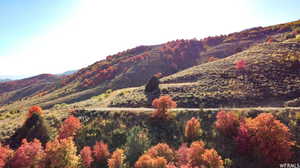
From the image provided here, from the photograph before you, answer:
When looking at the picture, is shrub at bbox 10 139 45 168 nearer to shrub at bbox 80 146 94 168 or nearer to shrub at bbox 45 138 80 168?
shrub at bbox 45 138 80 168

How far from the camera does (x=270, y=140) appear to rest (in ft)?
79.7

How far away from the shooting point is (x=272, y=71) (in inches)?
1944

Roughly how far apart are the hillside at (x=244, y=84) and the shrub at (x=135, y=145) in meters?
15.1

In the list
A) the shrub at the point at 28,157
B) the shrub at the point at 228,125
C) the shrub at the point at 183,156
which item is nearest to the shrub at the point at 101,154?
the shrub at the point at 28,157

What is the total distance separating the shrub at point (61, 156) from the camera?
85.6ft

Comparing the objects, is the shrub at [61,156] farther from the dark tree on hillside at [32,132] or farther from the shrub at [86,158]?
the dark tree on hillside at [32,132]

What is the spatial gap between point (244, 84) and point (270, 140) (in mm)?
24314

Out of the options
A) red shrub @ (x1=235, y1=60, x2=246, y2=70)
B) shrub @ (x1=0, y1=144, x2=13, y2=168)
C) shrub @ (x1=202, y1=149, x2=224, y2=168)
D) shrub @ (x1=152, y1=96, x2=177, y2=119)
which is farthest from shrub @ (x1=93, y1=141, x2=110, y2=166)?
red shrub @ (x1=235, y1=60, x2=246, y2=70)

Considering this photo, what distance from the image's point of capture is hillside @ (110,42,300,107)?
130 feet

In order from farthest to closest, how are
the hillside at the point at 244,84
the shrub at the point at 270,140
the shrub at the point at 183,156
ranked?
1. the hillside at the point at 244,84
2. the shrub at the point at 183,156
3. the shrub at the point at 270,140

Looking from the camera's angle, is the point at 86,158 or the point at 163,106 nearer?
the point at 86,158

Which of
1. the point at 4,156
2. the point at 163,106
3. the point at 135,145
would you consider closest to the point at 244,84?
the point at 163,106

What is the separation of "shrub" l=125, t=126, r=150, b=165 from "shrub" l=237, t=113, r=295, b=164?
52.7 feet

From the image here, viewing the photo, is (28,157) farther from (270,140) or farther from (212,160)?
(270,140)
